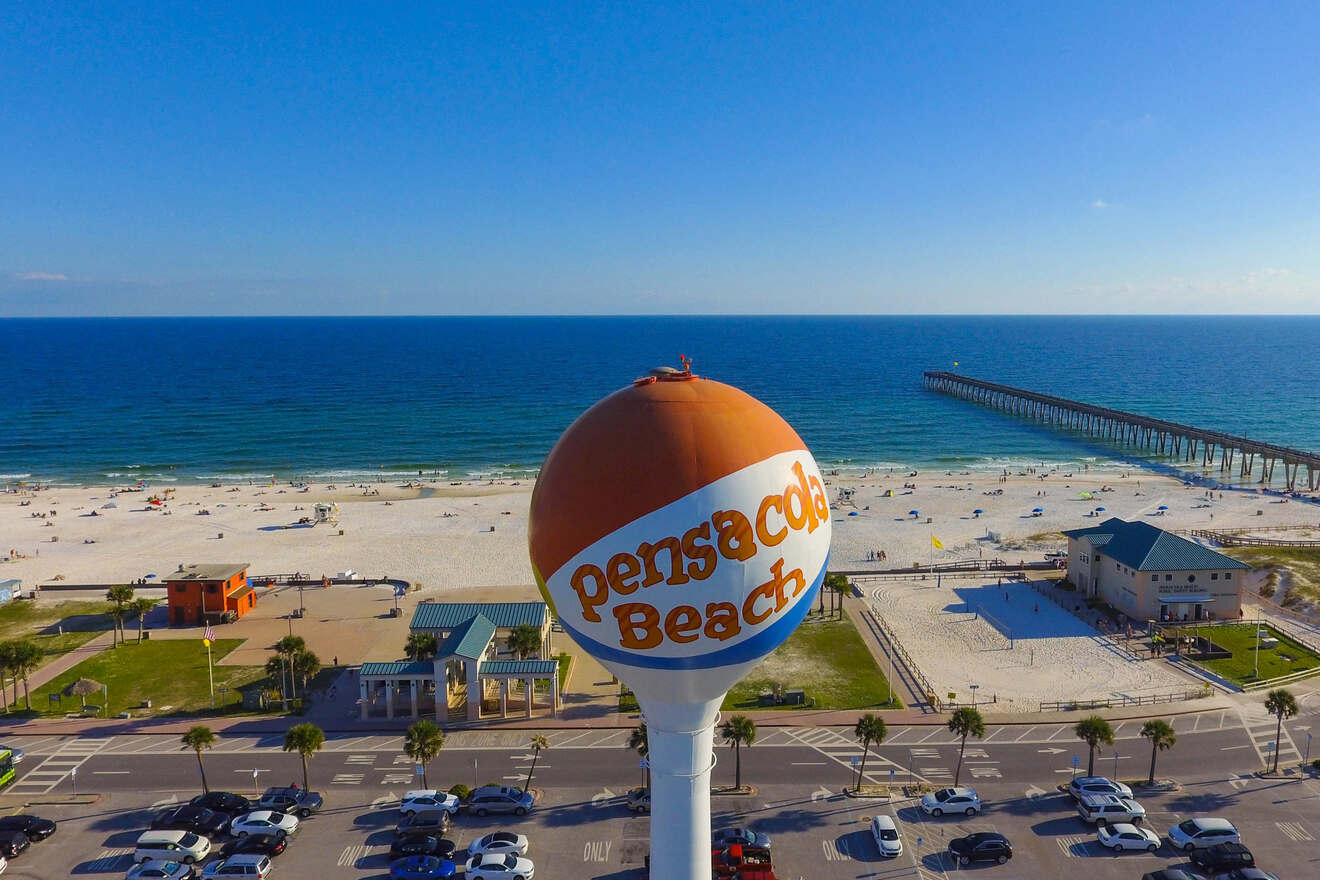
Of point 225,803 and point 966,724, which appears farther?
point 966,724

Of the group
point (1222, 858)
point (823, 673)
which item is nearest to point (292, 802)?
point (823, 673)

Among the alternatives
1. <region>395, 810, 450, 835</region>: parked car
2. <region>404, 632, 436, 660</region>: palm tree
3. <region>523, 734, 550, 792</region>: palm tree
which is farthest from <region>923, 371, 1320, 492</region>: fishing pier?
<region>395, 810, 450, 835</region>: parked car

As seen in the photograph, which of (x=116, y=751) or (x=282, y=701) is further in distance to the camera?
(x=282, y=701)

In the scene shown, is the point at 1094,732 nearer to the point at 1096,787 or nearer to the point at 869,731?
the point at 1096,787

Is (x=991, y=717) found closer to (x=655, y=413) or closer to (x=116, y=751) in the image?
(x=655, y=413)

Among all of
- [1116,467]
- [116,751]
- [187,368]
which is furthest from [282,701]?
[187,368]

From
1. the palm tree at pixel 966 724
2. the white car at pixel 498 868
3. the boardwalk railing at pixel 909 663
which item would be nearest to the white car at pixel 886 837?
the palm tree at pixel 966 724

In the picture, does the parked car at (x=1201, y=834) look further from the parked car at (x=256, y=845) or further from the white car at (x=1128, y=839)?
the parked car at (x=256, y=845)
